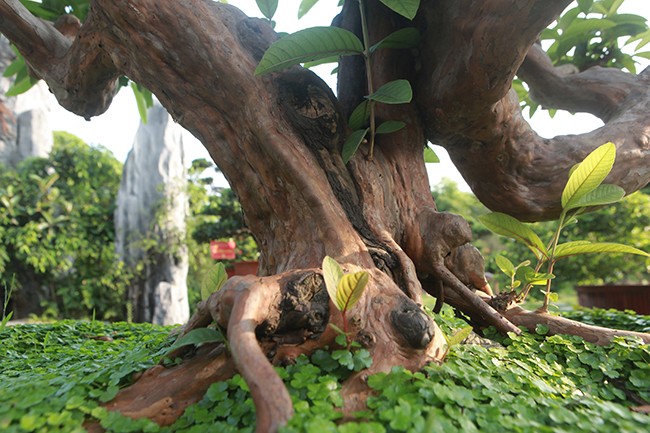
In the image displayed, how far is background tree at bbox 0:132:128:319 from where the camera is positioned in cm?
535

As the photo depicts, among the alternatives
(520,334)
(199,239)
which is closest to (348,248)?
(520,334)

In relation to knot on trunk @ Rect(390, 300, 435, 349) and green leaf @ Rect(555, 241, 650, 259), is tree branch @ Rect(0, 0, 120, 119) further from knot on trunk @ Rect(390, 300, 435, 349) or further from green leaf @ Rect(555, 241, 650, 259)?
green leaf @ Rect(555, 241, 650, 259)

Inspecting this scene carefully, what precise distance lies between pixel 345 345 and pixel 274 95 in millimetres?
902

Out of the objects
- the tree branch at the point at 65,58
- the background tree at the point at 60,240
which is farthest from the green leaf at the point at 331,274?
the background tree at the point at 60,240

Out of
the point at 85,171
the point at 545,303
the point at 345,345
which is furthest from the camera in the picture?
the point at 85,171

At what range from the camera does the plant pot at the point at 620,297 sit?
354 centimetres

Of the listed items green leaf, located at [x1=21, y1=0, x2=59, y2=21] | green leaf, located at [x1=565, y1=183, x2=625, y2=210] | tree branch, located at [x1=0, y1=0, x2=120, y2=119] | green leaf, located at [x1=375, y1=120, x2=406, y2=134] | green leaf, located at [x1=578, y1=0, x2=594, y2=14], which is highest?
green leaf, located at [x1=21, y1=0, x2=59, y2=21]

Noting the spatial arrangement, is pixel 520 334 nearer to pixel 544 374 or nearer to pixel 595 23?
pixel 544 374

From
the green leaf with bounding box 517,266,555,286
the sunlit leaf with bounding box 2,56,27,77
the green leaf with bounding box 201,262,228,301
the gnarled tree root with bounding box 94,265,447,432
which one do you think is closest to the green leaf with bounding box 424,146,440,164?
the green leaf with bounding box 517,266,555,286

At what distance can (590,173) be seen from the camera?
1324 mm

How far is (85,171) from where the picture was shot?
239 inches

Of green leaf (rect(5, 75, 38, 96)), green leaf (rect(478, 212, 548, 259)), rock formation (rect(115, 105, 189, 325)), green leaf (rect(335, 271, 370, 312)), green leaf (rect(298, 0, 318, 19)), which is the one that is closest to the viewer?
green leaf (rect(335, 271, 370, 312))

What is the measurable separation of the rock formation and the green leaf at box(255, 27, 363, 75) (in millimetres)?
4979

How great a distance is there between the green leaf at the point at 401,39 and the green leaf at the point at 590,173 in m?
0.72
